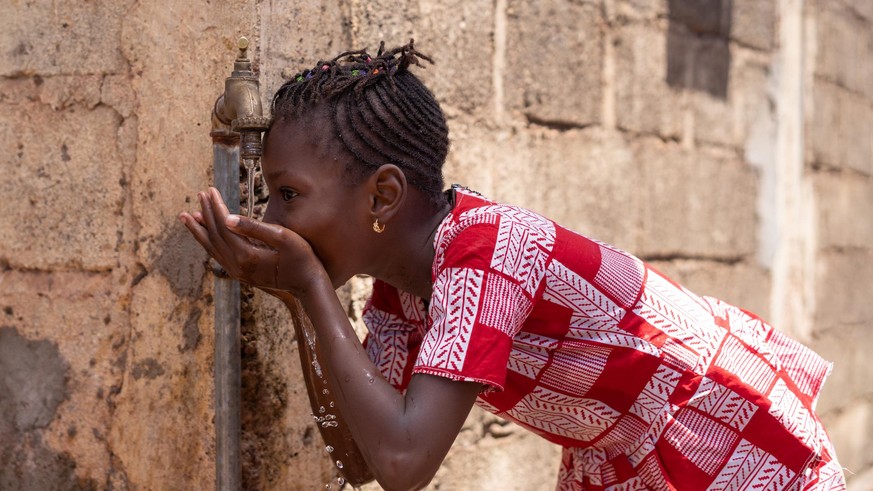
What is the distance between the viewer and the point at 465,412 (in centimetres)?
149

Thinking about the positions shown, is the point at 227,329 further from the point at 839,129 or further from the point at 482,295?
the point at 839,129

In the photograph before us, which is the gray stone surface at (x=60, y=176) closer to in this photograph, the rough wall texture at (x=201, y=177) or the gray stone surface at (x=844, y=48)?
the rough wall texture at (x=201, y=177)

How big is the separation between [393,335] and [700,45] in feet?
6.93

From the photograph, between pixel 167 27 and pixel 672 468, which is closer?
pixel 672 468

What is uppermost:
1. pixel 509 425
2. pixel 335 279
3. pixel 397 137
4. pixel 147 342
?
pixel 397 137

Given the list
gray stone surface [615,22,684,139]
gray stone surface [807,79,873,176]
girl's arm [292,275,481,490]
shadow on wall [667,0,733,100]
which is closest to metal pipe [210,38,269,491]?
girl's arm [292,275,481,490]

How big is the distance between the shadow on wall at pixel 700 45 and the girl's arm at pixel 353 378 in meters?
2.17

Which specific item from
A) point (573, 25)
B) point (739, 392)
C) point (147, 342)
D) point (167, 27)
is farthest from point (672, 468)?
point (573, 25)

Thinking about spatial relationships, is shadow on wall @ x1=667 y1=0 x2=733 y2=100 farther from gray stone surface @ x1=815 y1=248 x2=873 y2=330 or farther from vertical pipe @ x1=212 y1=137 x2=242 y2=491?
vertical pipe @ x1=212 y1=137 x2=242 y2=491

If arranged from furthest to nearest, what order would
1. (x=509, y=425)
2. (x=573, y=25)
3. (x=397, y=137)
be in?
(x=573, y=25)
(x=509, y=425)
(x=397, y=137)

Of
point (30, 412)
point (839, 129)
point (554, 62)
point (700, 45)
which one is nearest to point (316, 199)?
point (30, 412)

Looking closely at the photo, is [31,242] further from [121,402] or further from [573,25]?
[573,25]

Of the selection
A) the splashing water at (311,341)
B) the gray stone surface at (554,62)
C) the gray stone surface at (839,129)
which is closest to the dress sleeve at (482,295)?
the splashing water at (311,341)

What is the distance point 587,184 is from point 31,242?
1590mm
